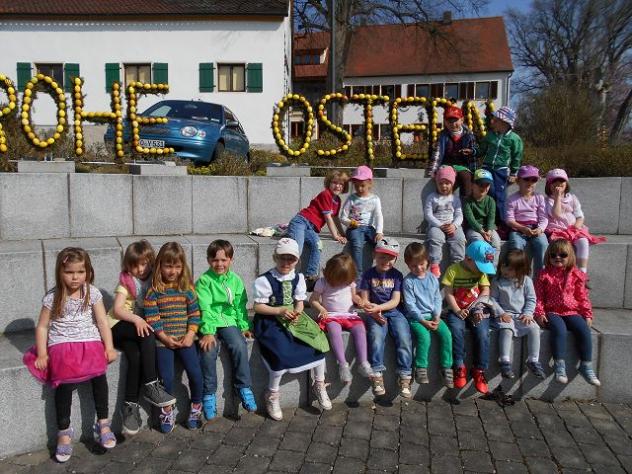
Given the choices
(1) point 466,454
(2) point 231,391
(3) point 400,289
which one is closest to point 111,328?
(2) point 231,391

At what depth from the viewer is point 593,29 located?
1213 inches

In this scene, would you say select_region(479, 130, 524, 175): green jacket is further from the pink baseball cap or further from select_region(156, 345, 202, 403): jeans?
select_region(156, 345, 202, 403): jeans

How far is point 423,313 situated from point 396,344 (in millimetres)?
347

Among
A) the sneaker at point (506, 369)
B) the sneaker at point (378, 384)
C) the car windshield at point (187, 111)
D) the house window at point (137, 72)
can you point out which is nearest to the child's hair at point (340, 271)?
the sneaker at point (378, 384)

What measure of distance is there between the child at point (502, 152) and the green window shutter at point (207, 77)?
19.1 metres

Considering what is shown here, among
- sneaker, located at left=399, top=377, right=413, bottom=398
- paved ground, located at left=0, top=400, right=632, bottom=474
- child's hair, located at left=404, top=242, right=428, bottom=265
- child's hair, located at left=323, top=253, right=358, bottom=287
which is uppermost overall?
child's hair, located at left=404, top=242, right=428, bottom=265

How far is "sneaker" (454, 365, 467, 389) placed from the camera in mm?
4535

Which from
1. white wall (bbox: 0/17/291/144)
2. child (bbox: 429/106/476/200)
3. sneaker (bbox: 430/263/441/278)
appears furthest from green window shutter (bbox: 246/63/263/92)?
sneaker (bbox: 430/263/441/278)

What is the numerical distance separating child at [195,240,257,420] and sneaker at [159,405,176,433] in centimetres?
25

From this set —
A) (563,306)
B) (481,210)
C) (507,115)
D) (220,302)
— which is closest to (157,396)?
(220,302)

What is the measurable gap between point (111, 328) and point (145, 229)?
2334 millimetres

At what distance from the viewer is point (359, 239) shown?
563 centimetres

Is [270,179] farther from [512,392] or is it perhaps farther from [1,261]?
[512,392]

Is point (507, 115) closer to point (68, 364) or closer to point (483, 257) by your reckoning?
point (483, 257)
